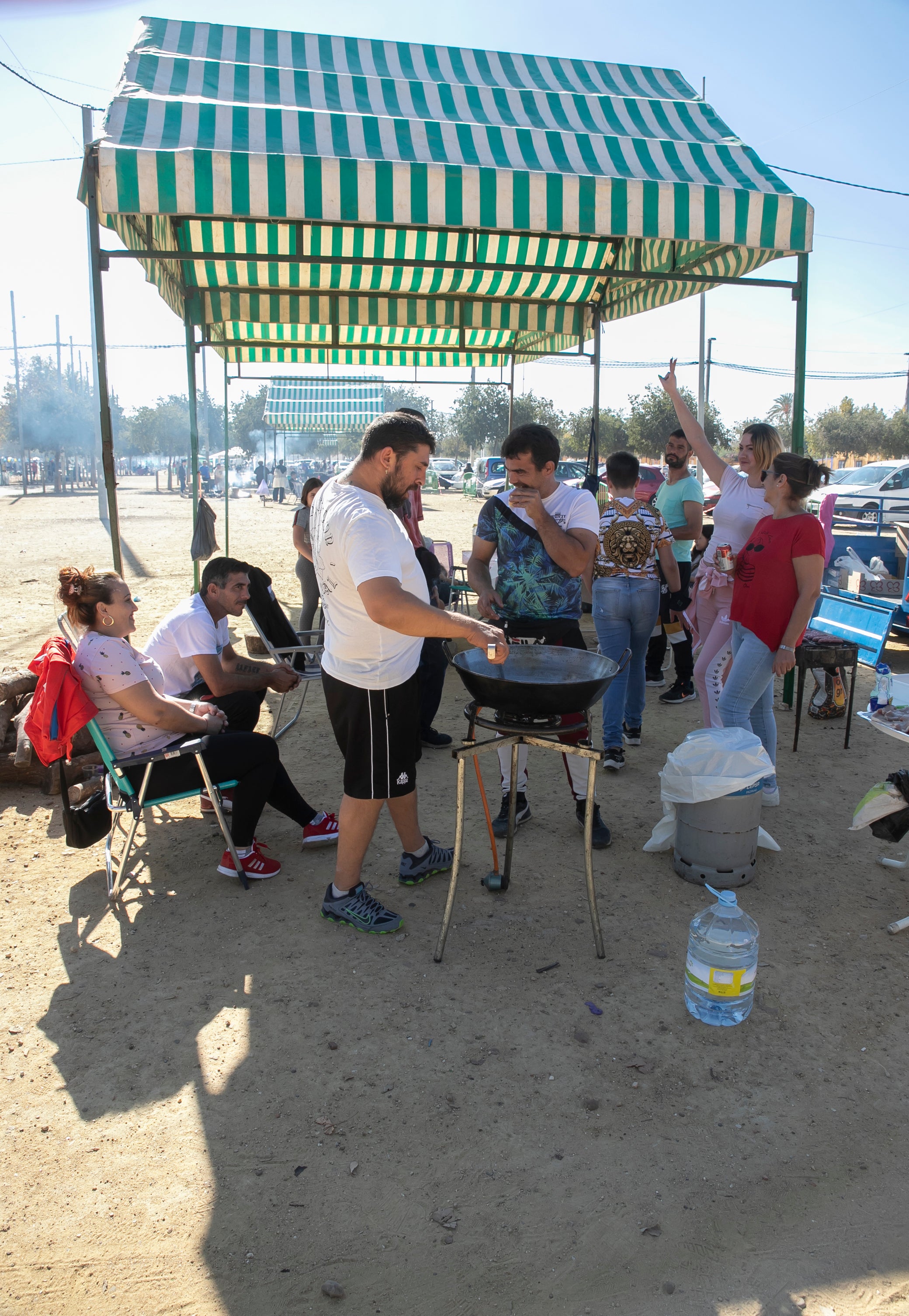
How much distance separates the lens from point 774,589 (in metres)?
3.91

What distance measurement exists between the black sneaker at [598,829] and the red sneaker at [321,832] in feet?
3.78

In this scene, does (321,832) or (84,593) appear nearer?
(84,593)

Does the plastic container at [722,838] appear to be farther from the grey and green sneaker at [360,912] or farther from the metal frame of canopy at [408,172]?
the metal frame of canopy at [408,172]

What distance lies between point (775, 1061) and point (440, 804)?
7.42 feet

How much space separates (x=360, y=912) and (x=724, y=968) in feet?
4.34

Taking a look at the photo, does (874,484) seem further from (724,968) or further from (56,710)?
(56,710)

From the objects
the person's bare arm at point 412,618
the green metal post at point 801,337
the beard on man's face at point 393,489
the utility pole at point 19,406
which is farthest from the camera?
the utility pole at point 19,406

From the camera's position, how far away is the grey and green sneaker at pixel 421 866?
144 inches

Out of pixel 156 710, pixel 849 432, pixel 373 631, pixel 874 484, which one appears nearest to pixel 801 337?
pixel 373 631

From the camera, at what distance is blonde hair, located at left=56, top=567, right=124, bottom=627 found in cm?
336

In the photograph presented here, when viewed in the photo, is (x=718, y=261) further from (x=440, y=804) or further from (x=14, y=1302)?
(x=14, y=1302)

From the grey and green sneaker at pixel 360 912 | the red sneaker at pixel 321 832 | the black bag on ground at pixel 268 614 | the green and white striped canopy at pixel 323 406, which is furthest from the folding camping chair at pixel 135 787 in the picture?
the green and white striped canopy at pixel 323 406

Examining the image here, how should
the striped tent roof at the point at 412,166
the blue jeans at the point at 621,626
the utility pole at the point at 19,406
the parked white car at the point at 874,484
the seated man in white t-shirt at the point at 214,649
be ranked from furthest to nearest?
the utility pole at the point at 19,406
the parked white car at the point at 874,484
the striped tent roof at the point at 412,166
the blue jeans at the point at 621,626
the seated man in white t-shirt at the point at 214,649

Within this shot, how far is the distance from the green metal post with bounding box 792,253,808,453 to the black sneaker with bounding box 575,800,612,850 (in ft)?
10.5
